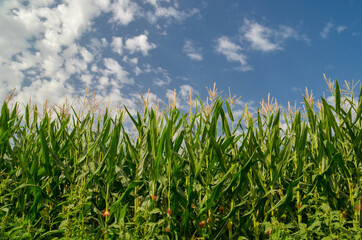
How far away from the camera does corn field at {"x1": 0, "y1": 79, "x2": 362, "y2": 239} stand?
2.46m

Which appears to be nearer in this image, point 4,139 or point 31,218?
point 31,218

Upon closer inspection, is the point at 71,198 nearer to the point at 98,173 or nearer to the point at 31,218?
the point at 98,173

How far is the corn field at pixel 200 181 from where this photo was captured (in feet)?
8.09

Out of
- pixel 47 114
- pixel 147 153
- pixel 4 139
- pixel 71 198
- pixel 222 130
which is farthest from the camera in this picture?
pixel 47 114

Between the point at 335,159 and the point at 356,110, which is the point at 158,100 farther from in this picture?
the point at 356,110

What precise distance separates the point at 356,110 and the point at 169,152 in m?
1.86

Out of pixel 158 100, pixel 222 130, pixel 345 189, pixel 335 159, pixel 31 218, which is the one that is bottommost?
pixel 31 218

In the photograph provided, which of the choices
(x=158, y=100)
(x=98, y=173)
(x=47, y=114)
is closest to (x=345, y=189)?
(x=158, y=100)

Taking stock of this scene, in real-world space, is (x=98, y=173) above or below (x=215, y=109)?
below

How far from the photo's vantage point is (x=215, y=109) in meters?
2.74

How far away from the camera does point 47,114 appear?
11.3 feet

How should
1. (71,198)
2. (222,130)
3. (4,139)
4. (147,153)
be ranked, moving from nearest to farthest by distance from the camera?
(71,198), (147,153), (222,130), (4,139)

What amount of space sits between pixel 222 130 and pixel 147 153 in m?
0.77

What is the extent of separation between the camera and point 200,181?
8.60 feet
